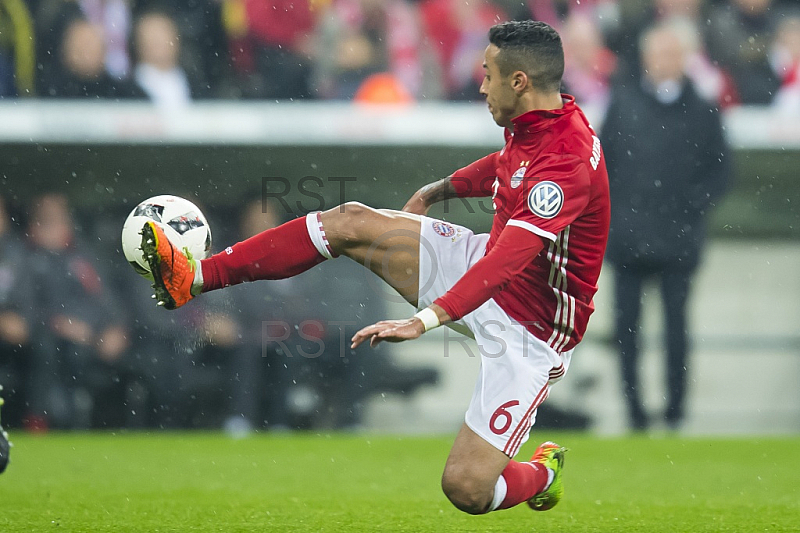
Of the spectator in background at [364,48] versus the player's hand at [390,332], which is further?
the spectator in background at [364,48]

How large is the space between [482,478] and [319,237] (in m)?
1.10

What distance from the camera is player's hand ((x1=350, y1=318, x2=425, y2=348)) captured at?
11.2ft

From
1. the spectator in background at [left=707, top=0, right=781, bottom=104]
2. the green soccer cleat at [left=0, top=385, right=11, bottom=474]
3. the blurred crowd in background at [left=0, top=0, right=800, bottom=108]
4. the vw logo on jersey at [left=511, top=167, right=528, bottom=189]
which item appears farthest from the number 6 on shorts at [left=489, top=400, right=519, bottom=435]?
the spectator in background at [left=707, top=0, right=781, bottom=104]

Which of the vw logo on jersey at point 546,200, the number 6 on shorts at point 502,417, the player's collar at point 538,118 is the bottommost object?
the number 6 on shorts at point 502,417

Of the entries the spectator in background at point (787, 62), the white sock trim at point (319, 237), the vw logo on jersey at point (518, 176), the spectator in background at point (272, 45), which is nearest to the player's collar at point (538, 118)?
the vw logo on jersey at point (518, 176)

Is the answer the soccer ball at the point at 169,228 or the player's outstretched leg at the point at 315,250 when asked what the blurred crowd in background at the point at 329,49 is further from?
the player's outstretched leg at the point at 315,250

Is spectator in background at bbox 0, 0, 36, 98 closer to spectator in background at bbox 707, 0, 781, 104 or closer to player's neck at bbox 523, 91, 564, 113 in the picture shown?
player's neck at bbox 523, 91, 564, 113

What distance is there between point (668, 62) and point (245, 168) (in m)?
3.58

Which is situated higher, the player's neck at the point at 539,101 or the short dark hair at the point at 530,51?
the short dark hair at the point at 530,51

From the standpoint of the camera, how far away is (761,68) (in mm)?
9641

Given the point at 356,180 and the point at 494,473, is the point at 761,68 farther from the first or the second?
the point at 494,473

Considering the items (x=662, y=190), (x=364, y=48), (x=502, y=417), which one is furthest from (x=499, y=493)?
(x=364, y=48)

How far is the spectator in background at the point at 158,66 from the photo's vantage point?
343 inches

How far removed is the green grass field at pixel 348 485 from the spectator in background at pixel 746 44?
10.0 feet
